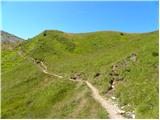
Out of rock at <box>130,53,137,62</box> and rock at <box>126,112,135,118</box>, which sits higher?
rock at <box>130,53,137,62</box>

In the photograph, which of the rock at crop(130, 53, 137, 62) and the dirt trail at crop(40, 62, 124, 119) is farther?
the rock at crop(130, 53, 137, 62)

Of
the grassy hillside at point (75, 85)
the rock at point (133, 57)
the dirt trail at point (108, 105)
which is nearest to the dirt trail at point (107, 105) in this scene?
the dirt trail at point (108, 105)

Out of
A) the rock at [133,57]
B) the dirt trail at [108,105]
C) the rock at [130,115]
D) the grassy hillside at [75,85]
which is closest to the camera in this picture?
the rock at [130,115]

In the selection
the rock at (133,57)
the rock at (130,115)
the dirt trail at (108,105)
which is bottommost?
the rock at (130,115)

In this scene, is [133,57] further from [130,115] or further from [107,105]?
[130,115]

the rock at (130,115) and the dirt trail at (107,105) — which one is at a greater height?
the dirt trail at (107,105)

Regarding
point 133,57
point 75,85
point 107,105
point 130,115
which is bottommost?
point 130,115

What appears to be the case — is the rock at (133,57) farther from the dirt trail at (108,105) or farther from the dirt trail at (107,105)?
the dirt trail at (108,105)

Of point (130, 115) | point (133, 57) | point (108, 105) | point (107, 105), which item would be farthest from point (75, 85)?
point (130, 115)

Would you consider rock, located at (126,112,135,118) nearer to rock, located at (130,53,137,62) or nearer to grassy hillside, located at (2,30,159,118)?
grassy hillside, located at (2,30,159,118)

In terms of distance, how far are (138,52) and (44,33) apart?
181 feet

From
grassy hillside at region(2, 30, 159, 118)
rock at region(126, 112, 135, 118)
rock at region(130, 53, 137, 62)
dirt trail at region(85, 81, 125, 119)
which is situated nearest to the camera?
rock at region(126, 112, 135, 118)

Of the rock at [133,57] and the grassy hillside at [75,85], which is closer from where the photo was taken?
the grassy hillside at [75,85]

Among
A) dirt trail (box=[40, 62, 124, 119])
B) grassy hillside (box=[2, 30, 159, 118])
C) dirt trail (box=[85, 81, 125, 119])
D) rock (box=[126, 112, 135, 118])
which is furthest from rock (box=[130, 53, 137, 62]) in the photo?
rock (box=[126, 112, 135, 118])
